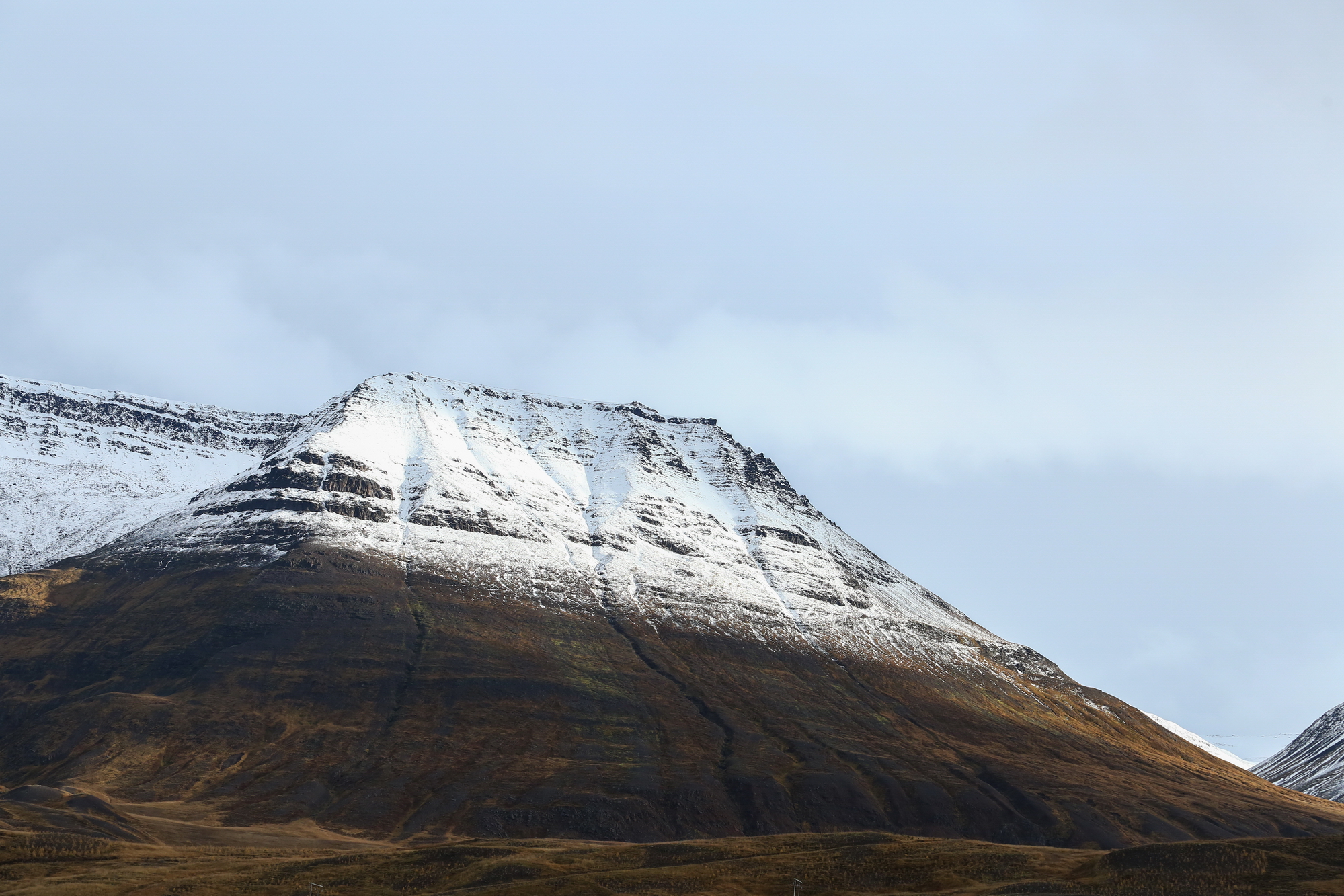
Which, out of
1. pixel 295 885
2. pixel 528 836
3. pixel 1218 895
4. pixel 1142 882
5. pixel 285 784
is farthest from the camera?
pixel 285 784

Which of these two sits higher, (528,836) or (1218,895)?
(528,836)

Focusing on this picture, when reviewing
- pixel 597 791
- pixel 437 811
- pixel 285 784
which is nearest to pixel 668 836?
pixel 597 791

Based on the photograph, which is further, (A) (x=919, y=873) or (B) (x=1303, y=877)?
(A) (x=919, y=873)

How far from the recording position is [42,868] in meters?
122

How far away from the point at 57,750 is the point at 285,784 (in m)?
43.3

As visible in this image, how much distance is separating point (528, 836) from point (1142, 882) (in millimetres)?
103977

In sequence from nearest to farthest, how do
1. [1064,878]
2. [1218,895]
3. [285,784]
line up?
[1218,895], [1064,878], [285,784]

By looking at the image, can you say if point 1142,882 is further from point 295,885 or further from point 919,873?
point 295,885

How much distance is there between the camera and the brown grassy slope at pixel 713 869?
10050cm

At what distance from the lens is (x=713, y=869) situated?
11700 cm

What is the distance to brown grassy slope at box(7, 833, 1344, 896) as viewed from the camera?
3957 inches

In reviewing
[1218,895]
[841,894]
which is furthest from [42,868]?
[1218,895]

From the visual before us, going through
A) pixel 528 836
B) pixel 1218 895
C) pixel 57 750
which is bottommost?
pixel 1218 895

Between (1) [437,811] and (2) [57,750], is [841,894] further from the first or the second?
(2) [57,750]
